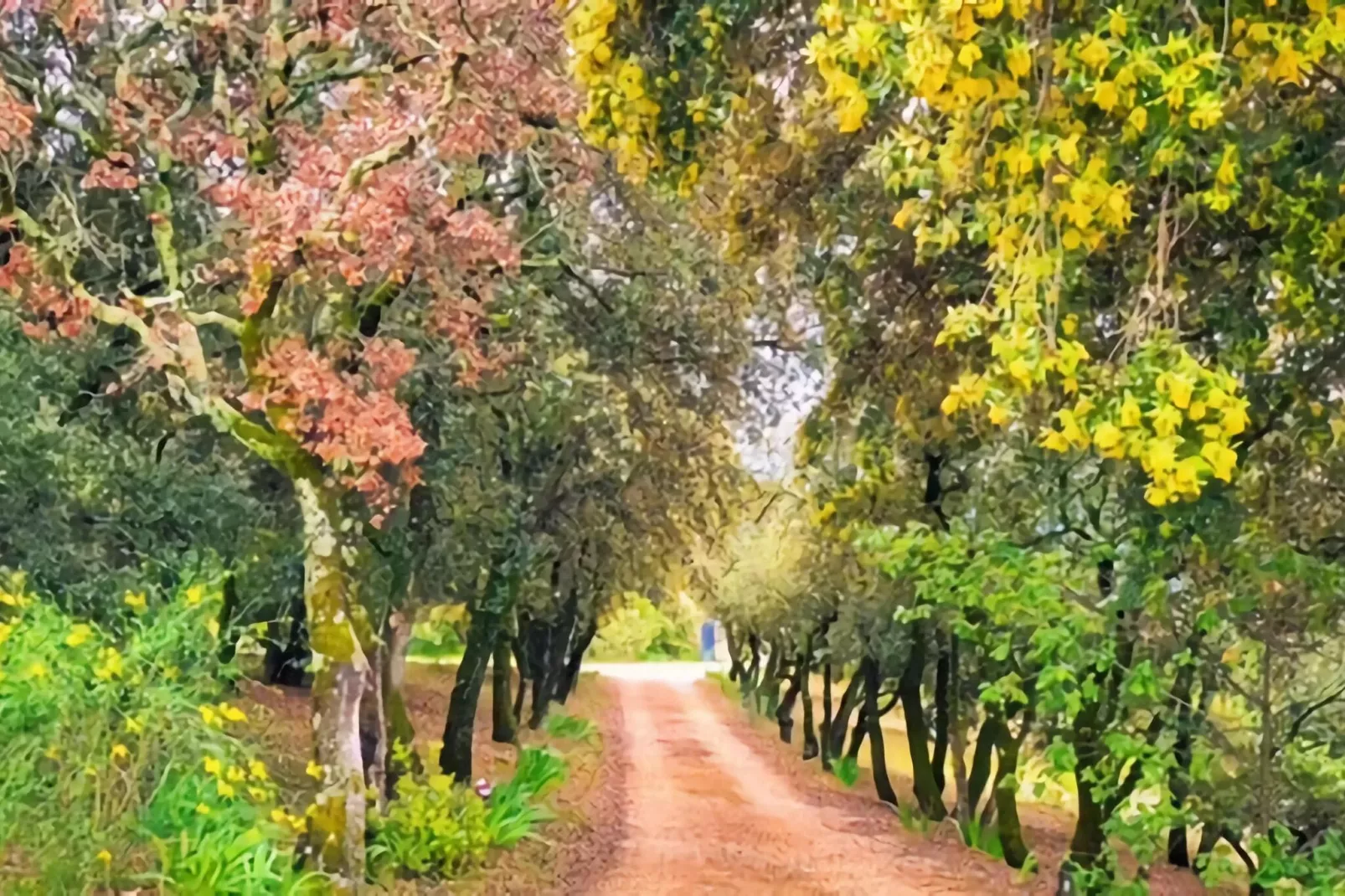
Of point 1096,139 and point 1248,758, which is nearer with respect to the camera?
point 1096,139

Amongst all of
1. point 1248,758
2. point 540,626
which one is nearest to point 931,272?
point 1248,758

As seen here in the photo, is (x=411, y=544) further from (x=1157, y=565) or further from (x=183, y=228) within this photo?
(x=1157, y=565)

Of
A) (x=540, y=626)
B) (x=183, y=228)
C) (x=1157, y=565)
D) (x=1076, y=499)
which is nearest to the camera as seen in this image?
(x=1157, y=565)

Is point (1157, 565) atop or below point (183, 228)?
below

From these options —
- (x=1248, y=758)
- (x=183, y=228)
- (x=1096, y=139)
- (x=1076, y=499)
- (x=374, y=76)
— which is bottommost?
(x=1248, y=758)

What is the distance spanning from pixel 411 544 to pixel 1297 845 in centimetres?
901

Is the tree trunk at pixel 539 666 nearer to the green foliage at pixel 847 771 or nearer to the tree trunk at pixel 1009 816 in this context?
the green foliage at pixel 847 771

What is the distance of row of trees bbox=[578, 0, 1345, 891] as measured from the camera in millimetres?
5027

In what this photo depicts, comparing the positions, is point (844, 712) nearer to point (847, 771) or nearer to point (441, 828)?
point (847, 771)

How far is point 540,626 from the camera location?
88.7 ft

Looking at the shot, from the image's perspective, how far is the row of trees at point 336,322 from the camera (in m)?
9.41

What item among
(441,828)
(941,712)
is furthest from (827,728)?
(441,828)

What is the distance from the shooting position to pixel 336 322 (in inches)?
413

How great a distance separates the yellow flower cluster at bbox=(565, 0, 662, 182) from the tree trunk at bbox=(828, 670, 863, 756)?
65.4ft
